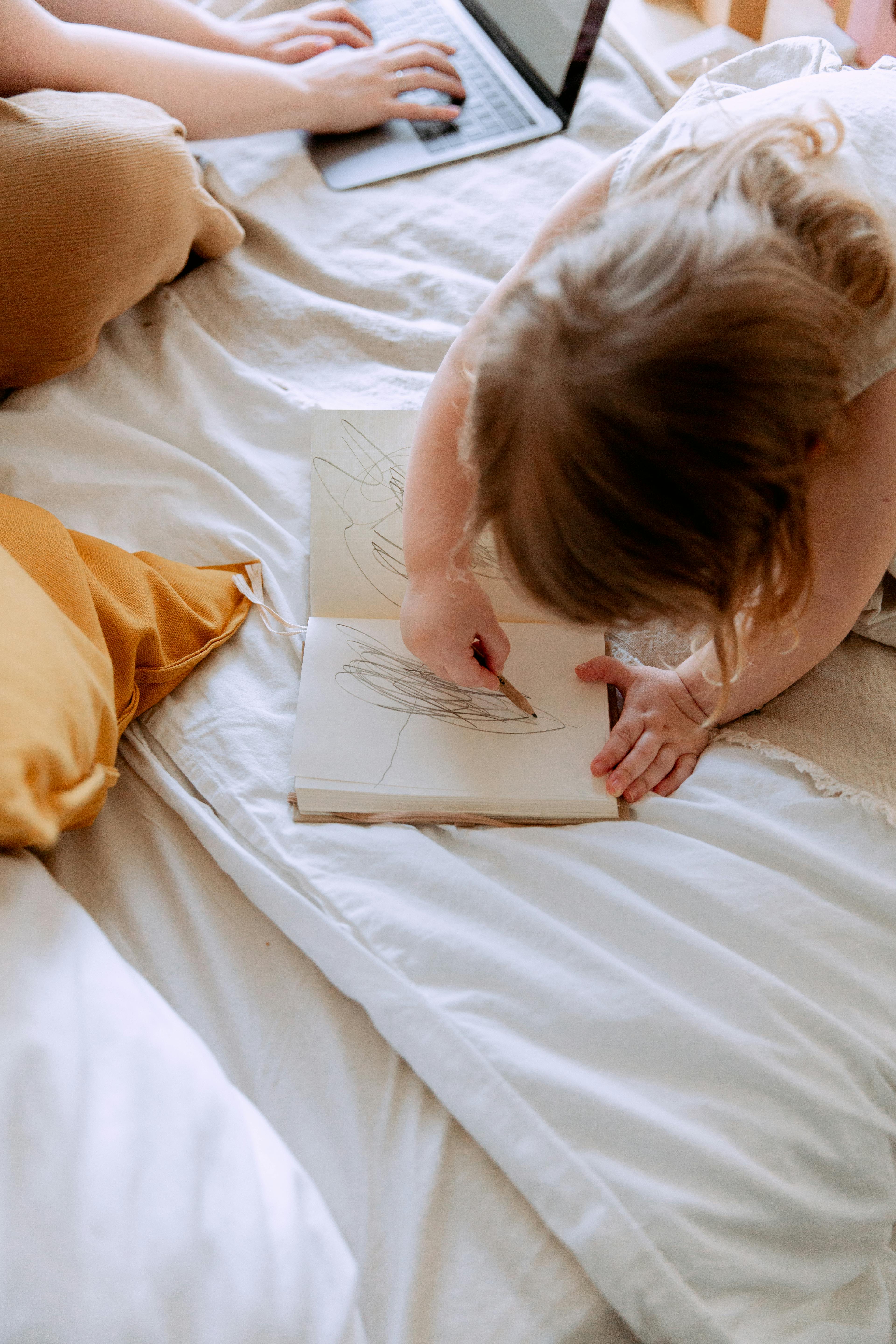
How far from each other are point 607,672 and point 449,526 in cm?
15

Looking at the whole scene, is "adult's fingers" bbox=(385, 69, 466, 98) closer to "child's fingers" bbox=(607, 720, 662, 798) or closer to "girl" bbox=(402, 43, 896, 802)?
"girl" bbox=(402, 43, 896, 802)

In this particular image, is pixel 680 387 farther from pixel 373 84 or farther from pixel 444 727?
pixel 373 84

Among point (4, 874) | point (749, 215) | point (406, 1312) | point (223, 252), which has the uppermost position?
point (749, 215)

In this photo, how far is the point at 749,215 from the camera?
1.46 feet

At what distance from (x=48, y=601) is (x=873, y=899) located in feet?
1.66

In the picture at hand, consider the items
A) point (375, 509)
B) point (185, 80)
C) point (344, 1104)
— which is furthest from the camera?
point (185, 80)

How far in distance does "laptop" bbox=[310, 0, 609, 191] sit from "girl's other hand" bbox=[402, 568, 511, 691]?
0.52 m

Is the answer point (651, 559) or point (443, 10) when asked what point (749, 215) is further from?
point (443, 10)

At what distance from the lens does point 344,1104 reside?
1.71 feet

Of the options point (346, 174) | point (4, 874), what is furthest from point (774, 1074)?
point (346, 174)

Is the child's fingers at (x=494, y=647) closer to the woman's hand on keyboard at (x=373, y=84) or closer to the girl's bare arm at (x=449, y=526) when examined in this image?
the girl's bare arm at (x=449, y=526)

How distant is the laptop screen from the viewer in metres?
0.99

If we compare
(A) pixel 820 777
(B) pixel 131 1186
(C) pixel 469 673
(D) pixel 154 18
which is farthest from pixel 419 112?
(B) pixel 131 1186

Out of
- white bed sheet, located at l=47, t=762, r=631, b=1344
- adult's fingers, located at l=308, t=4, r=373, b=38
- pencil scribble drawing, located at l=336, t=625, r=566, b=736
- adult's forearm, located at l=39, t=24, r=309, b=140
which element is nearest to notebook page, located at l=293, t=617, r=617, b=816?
pencil scribble drawing, located at l=336, t=625, r=566, b=736
